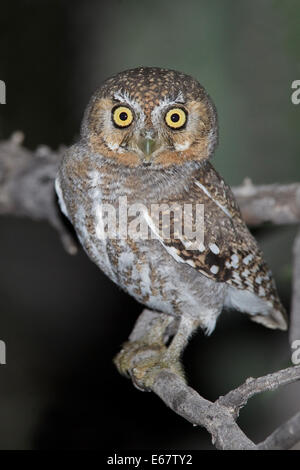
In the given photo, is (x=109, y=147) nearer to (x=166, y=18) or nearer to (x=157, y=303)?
(x=157, y=303)

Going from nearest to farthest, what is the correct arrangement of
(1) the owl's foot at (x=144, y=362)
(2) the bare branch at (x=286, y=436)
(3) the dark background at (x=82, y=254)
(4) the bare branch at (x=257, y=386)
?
1. (2) the bare branch at (x=286, y=436)
2. (4) the bare branch at (x=257, y=386)
3. (1) the owl's foot at (x=144, y=362)
4. (3) the dark background at (x=82, y=254)

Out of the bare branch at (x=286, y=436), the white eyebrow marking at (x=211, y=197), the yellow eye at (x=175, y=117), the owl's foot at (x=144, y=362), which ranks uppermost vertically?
the yellow eye at (x=175, y=117)

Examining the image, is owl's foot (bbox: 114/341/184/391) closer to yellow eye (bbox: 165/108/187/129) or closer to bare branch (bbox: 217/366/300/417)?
bare branch (bbox: 217/366/300/417)

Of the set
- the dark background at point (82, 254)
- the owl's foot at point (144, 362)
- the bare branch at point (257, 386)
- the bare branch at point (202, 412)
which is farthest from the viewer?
the dark background at point (82, 254)

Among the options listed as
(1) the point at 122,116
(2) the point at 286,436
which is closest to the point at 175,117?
(1) the point at 122,116

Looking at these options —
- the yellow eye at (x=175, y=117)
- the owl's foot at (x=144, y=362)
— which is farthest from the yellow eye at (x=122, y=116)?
the owl's foot at (x=144, y=362)

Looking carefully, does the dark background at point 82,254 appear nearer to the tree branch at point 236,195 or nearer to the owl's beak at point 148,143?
the tree branch at point 236,195

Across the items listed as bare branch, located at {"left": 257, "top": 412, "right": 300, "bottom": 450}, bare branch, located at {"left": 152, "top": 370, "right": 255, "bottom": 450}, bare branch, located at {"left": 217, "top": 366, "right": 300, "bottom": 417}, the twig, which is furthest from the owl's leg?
bare branch, located at {"left": 257, "top": 412, "right": 300, "bottom": 450}

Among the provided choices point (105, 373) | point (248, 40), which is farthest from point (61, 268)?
point (248, 40)
